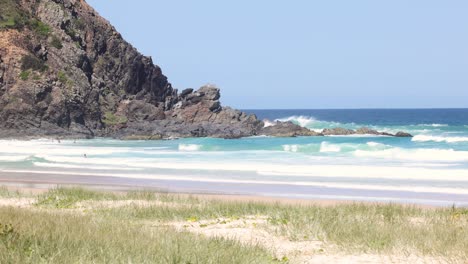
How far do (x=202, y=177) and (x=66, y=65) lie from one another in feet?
153

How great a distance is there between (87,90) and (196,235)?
61.9 metres

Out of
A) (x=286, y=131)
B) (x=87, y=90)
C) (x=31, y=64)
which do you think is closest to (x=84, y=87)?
(x=87, y=90)

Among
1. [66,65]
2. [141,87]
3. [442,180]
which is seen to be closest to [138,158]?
[442,180]

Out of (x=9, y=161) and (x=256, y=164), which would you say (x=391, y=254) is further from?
(x=9, y=161)

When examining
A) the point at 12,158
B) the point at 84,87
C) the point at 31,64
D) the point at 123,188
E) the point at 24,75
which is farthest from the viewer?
the point at 84,87

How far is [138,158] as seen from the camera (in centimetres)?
3991

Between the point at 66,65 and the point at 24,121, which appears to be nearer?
the point at 24,121

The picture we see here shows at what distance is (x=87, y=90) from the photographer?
69.8 meters

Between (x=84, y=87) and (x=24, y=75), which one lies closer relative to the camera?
(x=24, y=75)

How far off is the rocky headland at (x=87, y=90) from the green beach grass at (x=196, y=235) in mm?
49446

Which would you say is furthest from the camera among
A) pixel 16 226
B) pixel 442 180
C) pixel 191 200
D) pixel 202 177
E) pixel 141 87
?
pixel 141 87

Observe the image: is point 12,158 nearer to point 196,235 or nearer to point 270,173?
point 270,173

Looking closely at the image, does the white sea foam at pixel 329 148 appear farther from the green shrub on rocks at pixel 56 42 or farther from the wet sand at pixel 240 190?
the green shrub on rocks at pixel 56 42

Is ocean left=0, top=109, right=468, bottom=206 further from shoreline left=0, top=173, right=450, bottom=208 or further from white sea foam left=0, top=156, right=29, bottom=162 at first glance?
shoreline left=0, top=173, right=450, bottom=208
